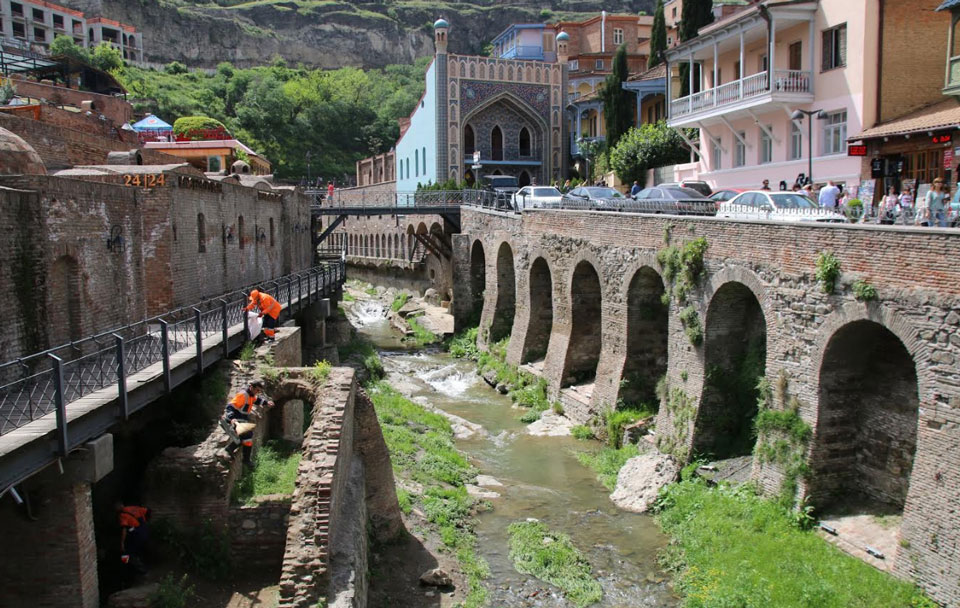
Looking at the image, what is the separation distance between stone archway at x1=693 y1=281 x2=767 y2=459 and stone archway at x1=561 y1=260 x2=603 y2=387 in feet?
22.2

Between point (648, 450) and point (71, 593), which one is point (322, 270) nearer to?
point (648, 450)

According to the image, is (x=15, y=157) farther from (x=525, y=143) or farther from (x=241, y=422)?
(x=525, y=143)

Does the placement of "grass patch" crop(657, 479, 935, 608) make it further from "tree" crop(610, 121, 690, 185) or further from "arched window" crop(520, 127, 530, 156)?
"arched window" crop(520, 127, 530, 156)

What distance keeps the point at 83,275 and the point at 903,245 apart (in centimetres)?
1273

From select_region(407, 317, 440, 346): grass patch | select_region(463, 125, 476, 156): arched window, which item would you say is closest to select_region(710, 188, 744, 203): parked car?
select_region(407, 317, 440, 346): grass patch

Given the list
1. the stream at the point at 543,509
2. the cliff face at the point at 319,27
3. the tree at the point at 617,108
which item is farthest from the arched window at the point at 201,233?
the cliff face at the point at 319,27

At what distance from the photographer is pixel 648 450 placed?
17.8m

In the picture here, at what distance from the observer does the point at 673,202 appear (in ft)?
70.7

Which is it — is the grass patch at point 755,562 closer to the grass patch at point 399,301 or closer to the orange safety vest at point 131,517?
the orange safety vest at point 131,517

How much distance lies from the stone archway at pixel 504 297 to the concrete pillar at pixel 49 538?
21.8 m

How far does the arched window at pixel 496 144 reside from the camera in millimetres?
47969

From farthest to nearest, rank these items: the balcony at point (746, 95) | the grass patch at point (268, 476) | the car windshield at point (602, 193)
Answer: the car windshield at point (602, 193)
the balcony at point (746, 95)
the grass patch at point (268, 476)

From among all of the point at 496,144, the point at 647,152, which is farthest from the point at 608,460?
the point at 496,144

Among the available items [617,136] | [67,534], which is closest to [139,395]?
[67,534]
